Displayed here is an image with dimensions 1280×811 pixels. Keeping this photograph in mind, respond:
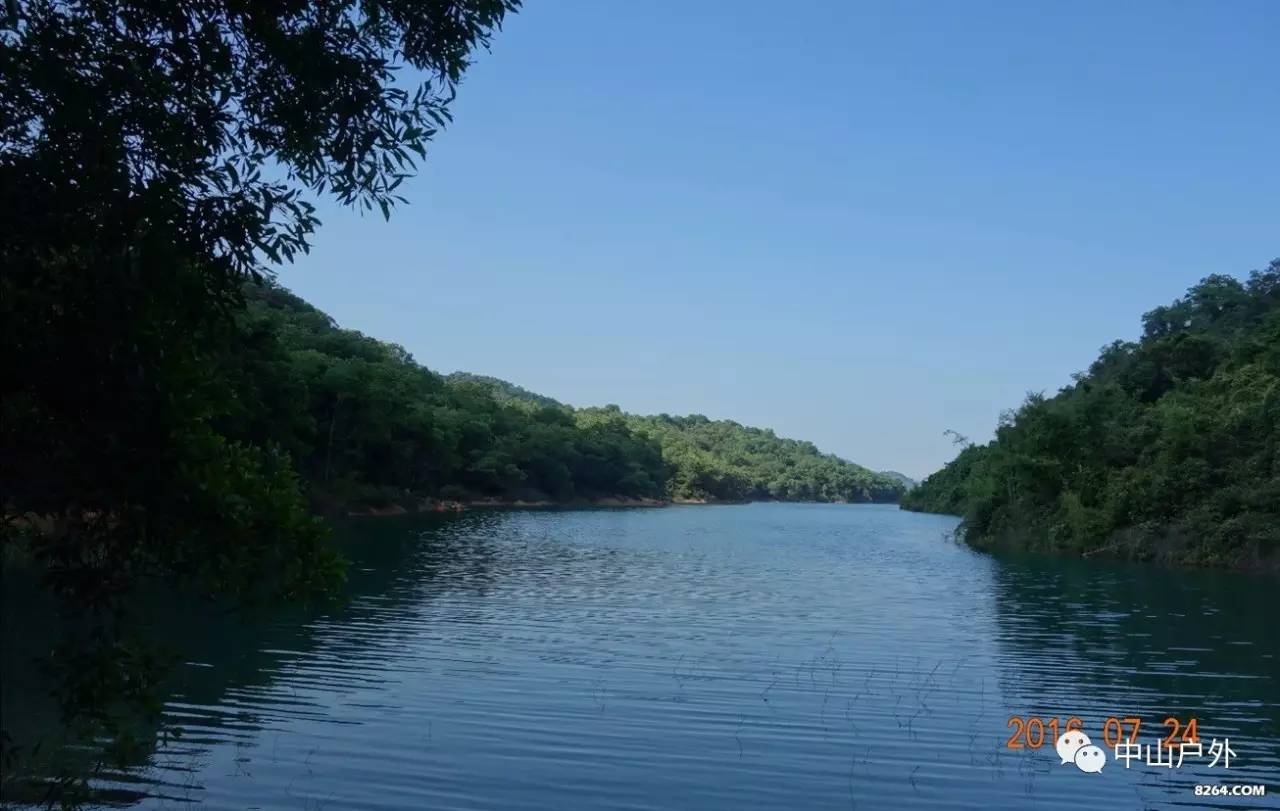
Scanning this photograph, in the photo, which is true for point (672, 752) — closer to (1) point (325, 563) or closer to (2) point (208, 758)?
(2) point (208, 758)

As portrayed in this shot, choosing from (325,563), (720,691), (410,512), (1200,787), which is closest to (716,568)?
(720,691)

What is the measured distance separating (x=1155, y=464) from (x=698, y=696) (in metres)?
35.0

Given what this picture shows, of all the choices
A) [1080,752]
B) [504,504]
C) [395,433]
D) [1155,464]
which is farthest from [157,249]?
[504,504]

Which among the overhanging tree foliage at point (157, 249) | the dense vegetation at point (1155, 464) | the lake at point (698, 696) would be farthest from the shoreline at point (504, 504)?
the overhanging tree foliage at point (157, 249)

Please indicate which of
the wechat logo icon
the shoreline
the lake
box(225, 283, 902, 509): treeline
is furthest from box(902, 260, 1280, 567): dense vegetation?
the shoreline

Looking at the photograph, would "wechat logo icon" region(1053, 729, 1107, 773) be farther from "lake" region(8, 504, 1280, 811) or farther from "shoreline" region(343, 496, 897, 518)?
"shoreline" region(343, 496, 897, 518)

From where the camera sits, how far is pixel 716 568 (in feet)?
120

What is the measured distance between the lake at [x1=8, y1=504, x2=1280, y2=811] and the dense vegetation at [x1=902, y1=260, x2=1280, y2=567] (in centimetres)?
1001

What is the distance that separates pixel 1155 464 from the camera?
4375cm

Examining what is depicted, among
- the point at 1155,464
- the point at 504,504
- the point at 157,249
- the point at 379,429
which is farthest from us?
the point at 504,504

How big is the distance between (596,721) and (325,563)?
25.1 ft

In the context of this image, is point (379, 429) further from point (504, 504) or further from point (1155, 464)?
point (1155, 464)

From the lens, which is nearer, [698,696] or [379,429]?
[698,696]

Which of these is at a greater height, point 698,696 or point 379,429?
point 379,429
